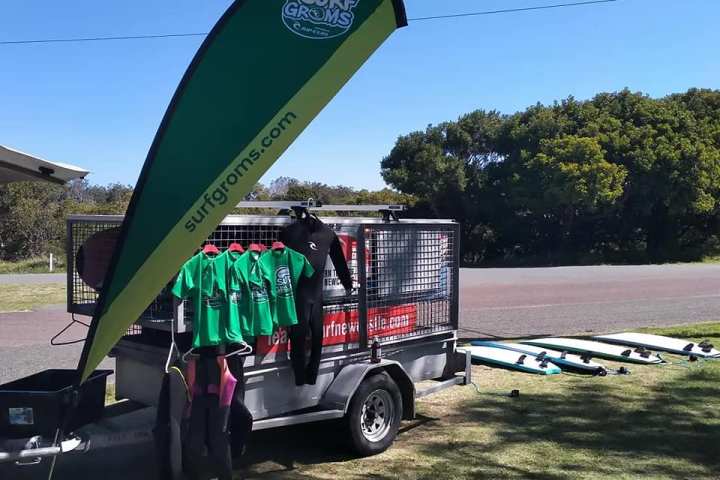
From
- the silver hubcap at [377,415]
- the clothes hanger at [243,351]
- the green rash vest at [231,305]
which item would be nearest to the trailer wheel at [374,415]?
the silver hubcap at [377,415]

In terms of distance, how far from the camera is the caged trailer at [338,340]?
15.7 ft

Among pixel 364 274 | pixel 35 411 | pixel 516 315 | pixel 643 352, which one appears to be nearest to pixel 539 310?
pixel 516 315

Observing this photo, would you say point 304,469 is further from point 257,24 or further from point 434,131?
point 434,131

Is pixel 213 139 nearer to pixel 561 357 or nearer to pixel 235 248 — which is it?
pixel 235 248

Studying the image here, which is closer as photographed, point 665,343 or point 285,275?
point 285,275

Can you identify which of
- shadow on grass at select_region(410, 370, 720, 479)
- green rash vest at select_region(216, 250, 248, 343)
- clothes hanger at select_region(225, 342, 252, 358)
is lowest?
shadow on grass at select_region(410, 370, 720, 479)

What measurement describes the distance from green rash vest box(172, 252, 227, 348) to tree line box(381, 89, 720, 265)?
31.8m

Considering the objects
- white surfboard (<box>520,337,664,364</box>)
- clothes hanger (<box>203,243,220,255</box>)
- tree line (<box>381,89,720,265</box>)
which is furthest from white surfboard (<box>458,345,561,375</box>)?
tree line (<box>381,89,720,265</box>)

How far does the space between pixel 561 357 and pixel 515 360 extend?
0.68m

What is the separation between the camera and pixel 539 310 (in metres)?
15.5

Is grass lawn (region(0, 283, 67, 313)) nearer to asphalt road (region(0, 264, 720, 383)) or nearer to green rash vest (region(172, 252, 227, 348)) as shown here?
asphalt road (region(0, 264, 720, 383))

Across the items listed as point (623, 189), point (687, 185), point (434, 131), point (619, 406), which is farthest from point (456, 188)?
point (619, 406)

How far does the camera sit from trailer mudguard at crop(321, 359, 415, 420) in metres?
5.31

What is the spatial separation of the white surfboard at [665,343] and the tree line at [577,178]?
24.0m
